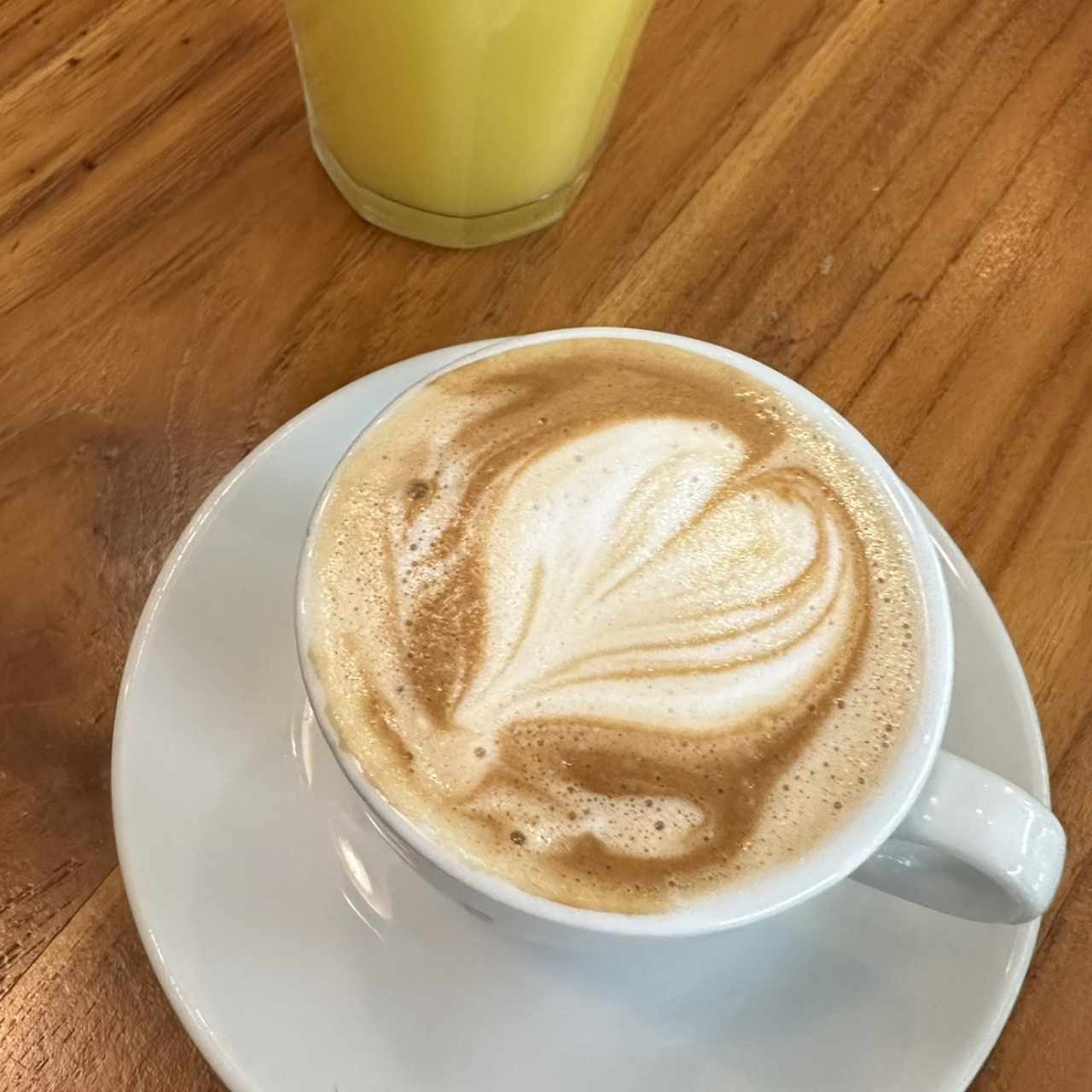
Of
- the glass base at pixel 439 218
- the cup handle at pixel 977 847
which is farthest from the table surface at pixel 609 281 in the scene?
the cup handle at pixel 977 847

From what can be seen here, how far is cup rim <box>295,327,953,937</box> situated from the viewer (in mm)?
544

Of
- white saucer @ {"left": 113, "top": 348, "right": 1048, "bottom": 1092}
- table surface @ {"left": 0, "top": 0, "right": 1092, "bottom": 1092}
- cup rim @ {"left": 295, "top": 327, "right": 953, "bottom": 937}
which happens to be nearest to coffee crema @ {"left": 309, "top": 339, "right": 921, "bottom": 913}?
cup rim @ {"left": 295, "top": 327, "right": 953, "bottom": 937}

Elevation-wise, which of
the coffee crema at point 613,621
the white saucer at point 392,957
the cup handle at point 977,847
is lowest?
the white saucer at point 392,957

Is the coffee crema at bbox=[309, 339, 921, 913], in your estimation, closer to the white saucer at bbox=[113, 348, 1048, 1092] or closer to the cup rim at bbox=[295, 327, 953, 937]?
the cup rim at bbox=[295, 327, 953, 937]

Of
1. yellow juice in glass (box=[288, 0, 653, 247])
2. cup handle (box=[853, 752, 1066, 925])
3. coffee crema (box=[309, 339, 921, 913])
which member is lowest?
cup handle (box=[853, 752, 1066, 925])

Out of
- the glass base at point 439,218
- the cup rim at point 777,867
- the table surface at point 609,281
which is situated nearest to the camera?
the cup rim at point 777,867

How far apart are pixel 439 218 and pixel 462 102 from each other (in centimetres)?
11

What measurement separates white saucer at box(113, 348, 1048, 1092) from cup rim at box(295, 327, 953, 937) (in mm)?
112

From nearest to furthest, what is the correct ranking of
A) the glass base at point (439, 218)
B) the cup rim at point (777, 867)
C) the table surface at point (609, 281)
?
the cup rim at point (777, 867), the table surface at point (609, 281), the glass base at point (439, 218)

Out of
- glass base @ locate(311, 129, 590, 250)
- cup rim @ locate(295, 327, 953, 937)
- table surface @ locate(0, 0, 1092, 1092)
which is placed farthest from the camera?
glass base @ locate(311, 129, 590, 250)

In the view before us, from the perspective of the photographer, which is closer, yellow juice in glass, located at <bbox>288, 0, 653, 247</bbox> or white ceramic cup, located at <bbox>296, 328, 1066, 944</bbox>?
white ceramic cup, located at <bbox>296, 328, 1066, 944</bbox>

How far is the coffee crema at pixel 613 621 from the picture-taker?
572 millimetres

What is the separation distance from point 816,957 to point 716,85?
0.78 m

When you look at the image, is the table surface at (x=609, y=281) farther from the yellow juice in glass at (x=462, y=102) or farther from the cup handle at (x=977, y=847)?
the cup handle at (x=977, y=847)
